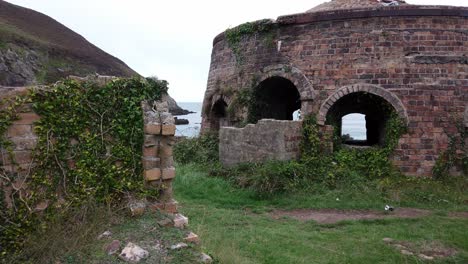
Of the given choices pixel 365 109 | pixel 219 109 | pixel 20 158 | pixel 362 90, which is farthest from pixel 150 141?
pixel 365 109

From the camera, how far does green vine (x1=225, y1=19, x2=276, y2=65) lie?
34.0 feet

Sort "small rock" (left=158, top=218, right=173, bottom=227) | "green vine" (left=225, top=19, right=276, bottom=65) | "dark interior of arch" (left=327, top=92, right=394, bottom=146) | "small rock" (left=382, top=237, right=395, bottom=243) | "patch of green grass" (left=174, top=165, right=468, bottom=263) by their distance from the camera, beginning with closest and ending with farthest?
"small rock" (left=158, top=218, right=173, bottom=227)
"patch of green grass" (left=174, top=165, right=468, bottom=263)
"small rock" (left=382, top=237, right=395, bottom=243)
"dark interior of arch" (left=327, top=92, right=394, bottom=146)
"green vine" (left=225, top=19, right=276, bottom=65)

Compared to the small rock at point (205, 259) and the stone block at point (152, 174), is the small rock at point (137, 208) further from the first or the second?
the small rock at point (205, 259)

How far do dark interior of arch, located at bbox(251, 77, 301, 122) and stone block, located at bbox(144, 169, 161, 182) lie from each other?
250 inches

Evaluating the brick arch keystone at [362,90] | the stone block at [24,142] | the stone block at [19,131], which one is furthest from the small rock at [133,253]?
the brick arch keystone at [362,90]

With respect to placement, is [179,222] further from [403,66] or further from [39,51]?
[39,51]

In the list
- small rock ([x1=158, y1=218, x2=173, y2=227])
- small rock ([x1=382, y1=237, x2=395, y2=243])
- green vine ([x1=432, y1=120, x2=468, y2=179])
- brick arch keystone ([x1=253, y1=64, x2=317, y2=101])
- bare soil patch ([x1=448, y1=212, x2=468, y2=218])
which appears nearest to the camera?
small rock ([x1=158, y1=218, x2=173, y2=227])

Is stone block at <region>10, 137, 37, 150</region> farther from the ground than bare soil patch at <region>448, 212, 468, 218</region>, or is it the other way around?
stone block at <region>10, 137, 37, 150</region>

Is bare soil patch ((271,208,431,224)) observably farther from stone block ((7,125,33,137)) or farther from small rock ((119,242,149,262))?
stone block ((7,125,33,137))

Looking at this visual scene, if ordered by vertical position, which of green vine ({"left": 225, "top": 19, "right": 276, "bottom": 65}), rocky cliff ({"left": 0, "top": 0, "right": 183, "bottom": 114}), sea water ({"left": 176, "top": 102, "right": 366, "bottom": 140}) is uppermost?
rocky cliff ({"left": 0, "top": 0, "right": 183, "bottom": 114})

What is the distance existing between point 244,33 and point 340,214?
6.26 m

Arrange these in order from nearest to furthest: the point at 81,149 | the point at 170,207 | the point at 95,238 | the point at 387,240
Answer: the point at 95,238
the point at 81,149
the point at 170,207
the point at 387,240

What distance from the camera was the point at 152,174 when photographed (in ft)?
15.4

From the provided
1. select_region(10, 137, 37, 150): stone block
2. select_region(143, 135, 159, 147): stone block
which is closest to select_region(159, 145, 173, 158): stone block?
select_region(143, 135, 159, 147): stone block
